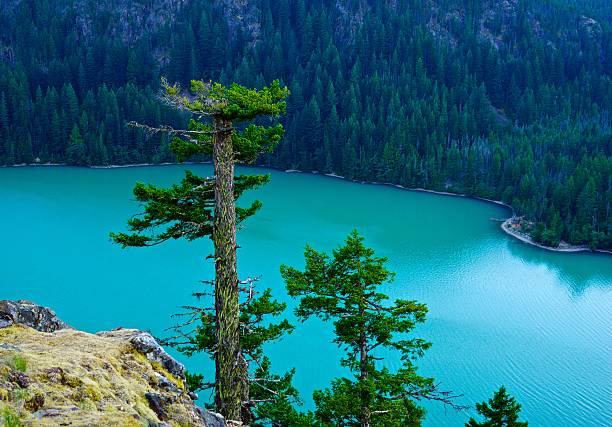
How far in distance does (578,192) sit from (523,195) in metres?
6.87

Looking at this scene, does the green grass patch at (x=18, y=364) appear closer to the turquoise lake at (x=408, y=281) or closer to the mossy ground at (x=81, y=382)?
the mossy ground at (x=81, y=382)

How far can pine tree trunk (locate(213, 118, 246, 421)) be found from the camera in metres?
8.33

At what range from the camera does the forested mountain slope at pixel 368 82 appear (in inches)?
2854

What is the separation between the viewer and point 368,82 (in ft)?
306

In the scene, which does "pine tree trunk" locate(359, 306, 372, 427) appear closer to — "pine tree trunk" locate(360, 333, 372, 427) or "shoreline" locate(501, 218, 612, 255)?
"pine tree trunk" locate(360, 333, 372, 427)

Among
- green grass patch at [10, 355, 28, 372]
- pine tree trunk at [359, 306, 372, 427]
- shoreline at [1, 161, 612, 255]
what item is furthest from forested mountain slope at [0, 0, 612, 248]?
green grass patch at [10, 355, 28, 372]

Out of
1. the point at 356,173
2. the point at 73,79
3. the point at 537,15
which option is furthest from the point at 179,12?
the point at 537,15

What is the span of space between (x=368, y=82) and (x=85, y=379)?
91.7 metres

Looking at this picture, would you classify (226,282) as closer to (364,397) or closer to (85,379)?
(364,397)

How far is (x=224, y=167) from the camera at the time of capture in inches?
328

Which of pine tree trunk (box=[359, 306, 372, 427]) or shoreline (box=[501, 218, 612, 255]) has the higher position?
pine tree trunk (box=[359, 306, 372, 427])

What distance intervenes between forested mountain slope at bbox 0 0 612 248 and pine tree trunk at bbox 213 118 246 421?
48.2 m

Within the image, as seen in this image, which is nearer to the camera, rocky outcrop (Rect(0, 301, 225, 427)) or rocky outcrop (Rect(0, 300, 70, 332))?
rocky outcrop (Rect(0, 301, 225, 427))

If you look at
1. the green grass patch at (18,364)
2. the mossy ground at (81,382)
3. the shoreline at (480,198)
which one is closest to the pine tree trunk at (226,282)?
the mossy ground at (81,382)
